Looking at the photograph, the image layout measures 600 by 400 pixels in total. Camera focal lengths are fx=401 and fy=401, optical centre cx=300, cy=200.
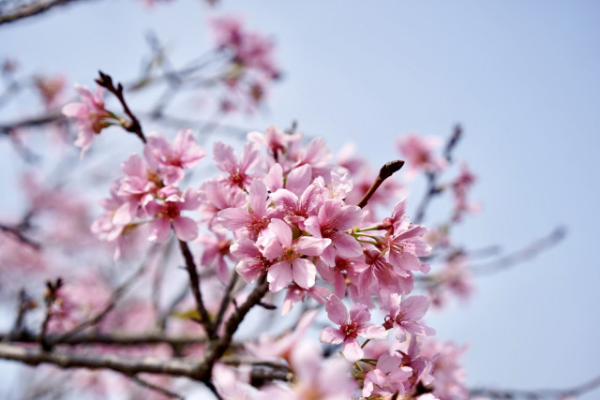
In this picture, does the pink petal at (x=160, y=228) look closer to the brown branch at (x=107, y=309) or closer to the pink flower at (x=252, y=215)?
the pink flower at (x=252, y=215)

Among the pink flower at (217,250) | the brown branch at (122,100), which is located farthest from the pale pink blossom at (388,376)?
the brown branch at (122,100)

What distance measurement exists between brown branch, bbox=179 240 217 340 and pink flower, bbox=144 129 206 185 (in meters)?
0.26

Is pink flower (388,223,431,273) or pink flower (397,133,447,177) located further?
pink flower (397,133,447,177)

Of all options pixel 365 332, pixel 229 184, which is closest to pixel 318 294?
pixel 365 332

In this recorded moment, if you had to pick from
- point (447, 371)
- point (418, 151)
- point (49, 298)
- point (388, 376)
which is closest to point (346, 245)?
point (388, 376)

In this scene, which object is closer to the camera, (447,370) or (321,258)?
(321,258)

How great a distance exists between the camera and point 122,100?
1.52 metres

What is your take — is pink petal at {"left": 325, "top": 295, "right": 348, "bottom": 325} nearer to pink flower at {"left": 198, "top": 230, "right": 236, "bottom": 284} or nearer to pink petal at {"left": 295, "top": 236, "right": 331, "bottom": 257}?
pink petal at {"left": 295, "top": 236, "right": 331, "bottom": 257}

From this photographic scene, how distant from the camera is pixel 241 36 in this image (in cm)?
473

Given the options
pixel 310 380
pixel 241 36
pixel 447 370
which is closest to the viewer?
pixel 310 380

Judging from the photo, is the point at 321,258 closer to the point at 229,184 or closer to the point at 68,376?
the point at 229,184

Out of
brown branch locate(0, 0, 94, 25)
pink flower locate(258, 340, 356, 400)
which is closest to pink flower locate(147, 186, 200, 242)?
pink flower locate(258, 340, 356, 400)

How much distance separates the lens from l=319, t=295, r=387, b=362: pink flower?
1.21 m

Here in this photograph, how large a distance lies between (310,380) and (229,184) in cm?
86
